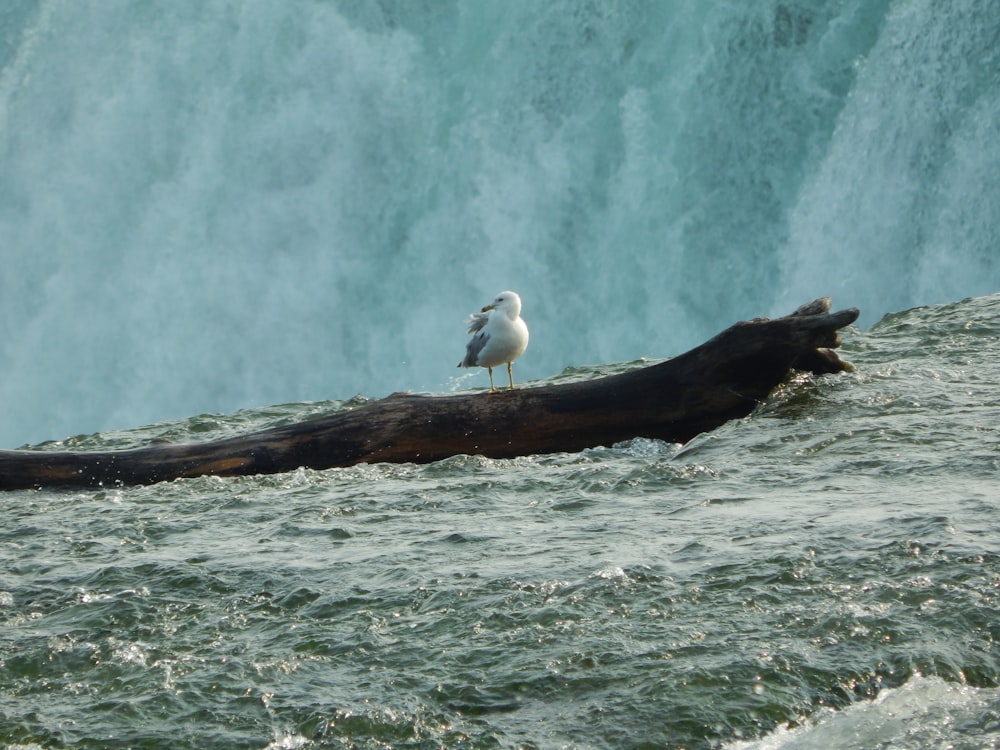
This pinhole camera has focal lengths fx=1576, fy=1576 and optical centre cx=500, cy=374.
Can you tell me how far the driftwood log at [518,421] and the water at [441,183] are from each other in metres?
10.8

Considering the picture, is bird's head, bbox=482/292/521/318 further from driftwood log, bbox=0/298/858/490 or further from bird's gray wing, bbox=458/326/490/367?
driftwood log, bbox=0/298/858/490

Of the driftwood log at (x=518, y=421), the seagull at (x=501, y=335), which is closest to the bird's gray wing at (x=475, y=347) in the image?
the seagull at (x=501, y=335)

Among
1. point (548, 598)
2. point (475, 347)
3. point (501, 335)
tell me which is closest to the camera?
point (548, 598)

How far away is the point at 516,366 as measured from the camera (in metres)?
23.6

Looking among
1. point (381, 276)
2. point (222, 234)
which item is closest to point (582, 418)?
point (381, 276)

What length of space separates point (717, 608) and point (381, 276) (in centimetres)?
1812

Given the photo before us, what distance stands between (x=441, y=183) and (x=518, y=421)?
1449cm

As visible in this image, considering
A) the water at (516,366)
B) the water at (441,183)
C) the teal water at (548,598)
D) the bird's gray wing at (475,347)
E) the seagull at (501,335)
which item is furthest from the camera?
the water at (441,183)

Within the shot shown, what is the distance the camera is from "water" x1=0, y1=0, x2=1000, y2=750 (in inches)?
273

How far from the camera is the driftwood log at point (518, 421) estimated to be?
10.8m

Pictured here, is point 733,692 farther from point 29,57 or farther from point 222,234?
point 29,57

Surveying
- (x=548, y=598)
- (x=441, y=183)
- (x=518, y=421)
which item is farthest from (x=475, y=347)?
(x=441, y=183)

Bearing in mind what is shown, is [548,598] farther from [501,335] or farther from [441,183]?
[441,183]

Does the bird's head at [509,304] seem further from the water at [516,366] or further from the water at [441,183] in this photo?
the water at [441,183]
